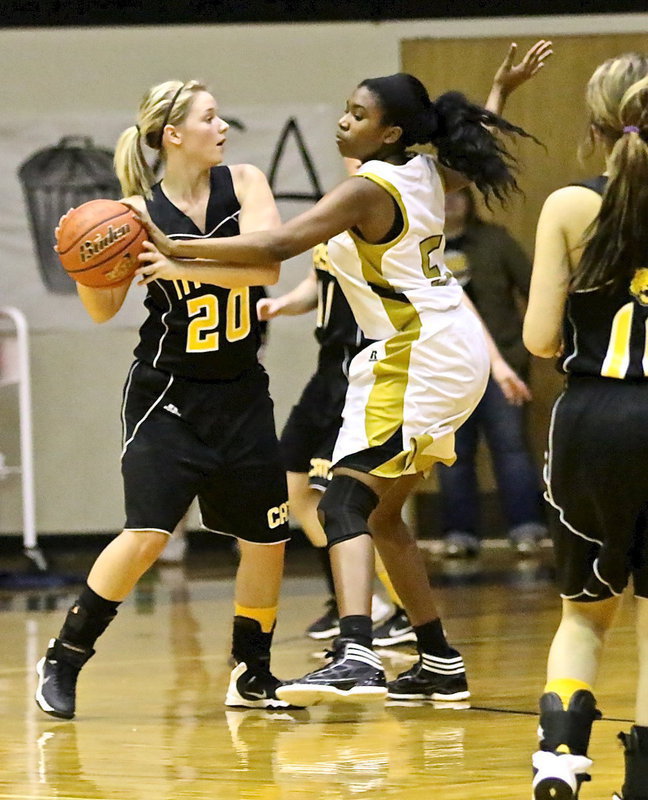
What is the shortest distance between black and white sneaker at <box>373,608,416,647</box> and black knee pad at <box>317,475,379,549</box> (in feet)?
4.54

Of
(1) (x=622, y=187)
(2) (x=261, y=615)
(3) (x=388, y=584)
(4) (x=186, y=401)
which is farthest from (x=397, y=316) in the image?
(3) (x=388, y=584)

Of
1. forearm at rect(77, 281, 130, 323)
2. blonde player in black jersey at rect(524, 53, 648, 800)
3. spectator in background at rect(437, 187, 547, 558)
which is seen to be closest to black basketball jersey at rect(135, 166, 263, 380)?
forearm at rect(77, 281, 130, 323)

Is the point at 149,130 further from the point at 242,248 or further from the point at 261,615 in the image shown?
the point at 261,615

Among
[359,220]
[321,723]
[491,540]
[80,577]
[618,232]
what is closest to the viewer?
[618,232]

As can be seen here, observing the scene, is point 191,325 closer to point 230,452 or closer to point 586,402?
point 230,452

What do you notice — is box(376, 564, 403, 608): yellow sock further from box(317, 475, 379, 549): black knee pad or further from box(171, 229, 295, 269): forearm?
box(171, 229, 295, 269): forearm

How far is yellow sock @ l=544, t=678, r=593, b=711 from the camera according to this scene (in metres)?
2.85

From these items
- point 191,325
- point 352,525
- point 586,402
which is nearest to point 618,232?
point 586,402

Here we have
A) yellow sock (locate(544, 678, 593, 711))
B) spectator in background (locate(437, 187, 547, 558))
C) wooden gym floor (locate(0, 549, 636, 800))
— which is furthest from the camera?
spectator in background (locate(437, 187, 547, 558))

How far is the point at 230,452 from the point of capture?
162 inches

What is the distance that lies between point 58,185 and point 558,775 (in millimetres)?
6460

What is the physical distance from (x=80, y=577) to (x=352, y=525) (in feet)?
12.6

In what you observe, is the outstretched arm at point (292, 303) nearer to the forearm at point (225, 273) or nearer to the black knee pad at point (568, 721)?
the forearm at point (225, 273)

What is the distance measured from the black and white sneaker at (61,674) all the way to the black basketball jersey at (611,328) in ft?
6.05
